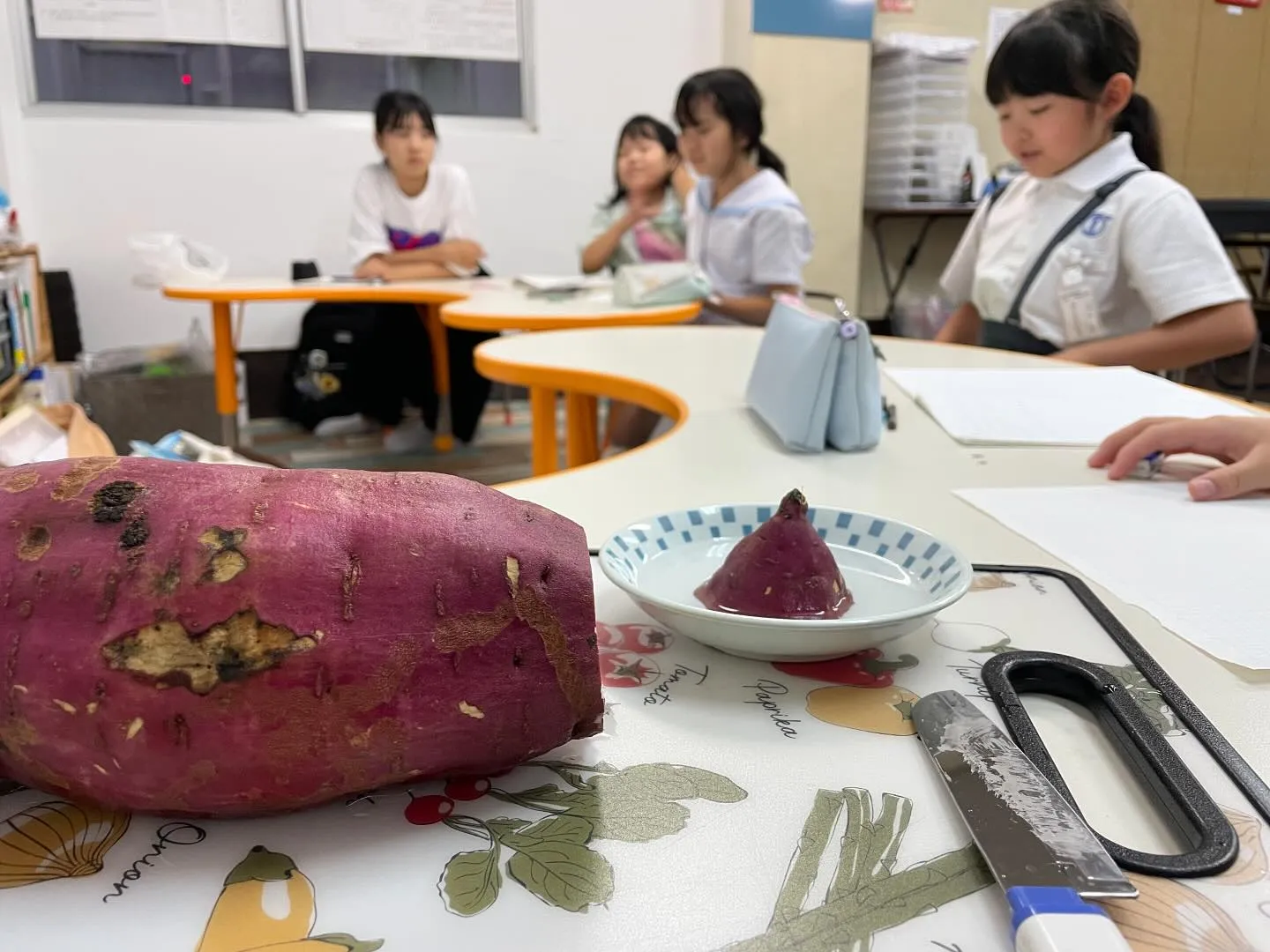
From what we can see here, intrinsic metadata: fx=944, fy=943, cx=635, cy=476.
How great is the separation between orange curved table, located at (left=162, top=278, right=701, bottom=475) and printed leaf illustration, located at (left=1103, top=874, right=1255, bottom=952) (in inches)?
52.0

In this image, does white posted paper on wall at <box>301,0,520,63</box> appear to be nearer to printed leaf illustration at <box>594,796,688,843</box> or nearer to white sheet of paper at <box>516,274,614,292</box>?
white sheet of paper at <box>516,274,614,292</box>

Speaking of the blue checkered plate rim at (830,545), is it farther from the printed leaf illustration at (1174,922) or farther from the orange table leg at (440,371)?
the orange table leg at (440,371)

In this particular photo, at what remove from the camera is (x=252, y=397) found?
153 inches

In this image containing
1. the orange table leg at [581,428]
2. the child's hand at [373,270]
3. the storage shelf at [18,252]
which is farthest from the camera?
the child's hand at [373,270]

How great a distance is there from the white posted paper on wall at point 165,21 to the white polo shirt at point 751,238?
6.89 feet

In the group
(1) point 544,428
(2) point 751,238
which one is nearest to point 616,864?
(1) point 544,428

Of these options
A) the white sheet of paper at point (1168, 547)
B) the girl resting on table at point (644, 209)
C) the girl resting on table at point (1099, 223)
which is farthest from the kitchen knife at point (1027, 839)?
the girl resting on table at point (644, 209)

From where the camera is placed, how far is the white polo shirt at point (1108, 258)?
1.51 meters

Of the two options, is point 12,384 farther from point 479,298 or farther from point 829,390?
point 829,390

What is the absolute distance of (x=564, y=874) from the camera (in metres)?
0.36

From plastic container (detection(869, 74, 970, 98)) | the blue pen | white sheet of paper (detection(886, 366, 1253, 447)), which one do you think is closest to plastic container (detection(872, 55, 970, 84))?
plastic container (detection(869, 74, 970, 98))

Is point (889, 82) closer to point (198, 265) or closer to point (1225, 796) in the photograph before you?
point (198, 265)

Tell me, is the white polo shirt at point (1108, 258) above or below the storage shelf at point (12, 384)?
above

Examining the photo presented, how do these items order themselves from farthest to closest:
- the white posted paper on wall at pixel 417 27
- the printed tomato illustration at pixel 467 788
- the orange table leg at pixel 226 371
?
the white posted paper on wall at pixel 417 27 < the orange table leg at pixel 226 371 < the printed tomato illustration at pixel 467 788
